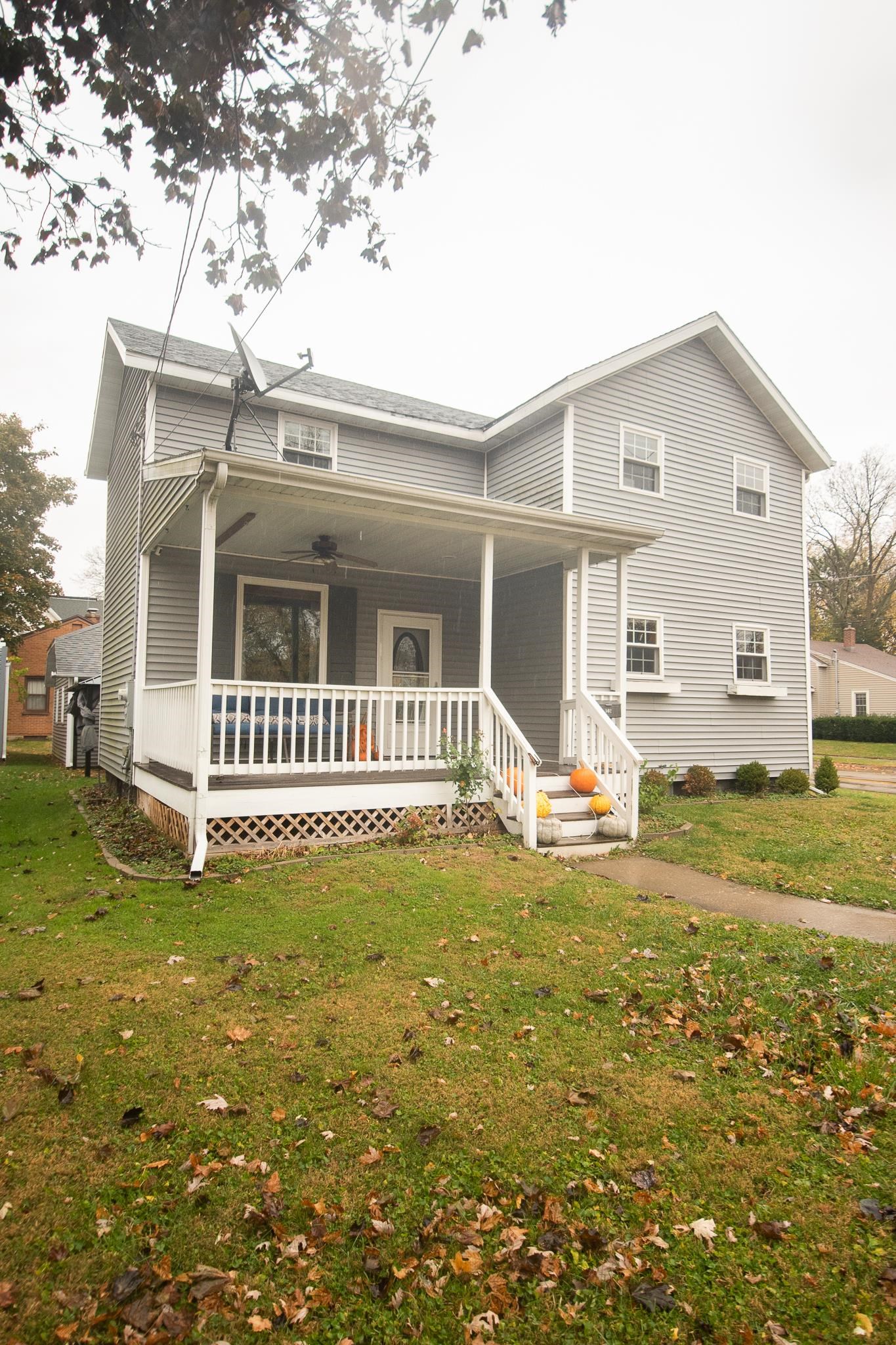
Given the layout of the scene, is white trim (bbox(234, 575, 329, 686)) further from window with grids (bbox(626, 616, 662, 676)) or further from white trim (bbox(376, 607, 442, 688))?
window with grids (bbox(626, 616, 662, 676))

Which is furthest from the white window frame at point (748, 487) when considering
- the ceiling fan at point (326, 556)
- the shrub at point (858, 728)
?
the shrub at point (858, 728)

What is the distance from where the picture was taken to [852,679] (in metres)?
36.5

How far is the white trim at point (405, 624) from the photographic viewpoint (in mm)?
11562

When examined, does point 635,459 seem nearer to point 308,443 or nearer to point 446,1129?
point 308,443

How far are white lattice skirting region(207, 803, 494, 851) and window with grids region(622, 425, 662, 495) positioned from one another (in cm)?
662

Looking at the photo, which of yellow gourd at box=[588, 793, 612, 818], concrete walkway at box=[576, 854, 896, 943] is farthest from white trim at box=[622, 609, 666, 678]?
concrete walkway at box=[576, 854, 896, 943]

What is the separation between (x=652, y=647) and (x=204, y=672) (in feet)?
25.3

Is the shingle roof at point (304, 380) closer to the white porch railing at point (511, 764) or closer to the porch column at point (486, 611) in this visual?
the porch column at point (486, 611)

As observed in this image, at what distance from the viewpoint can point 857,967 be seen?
165 inches

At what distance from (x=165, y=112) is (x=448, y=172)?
219cm

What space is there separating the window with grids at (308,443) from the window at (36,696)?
24.7 meters

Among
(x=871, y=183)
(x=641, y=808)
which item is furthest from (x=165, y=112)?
(x=641, y=808)

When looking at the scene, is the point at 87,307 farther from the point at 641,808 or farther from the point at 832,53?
the point at 641,808

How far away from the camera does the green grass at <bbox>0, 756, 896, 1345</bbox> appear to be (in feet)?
6.68
